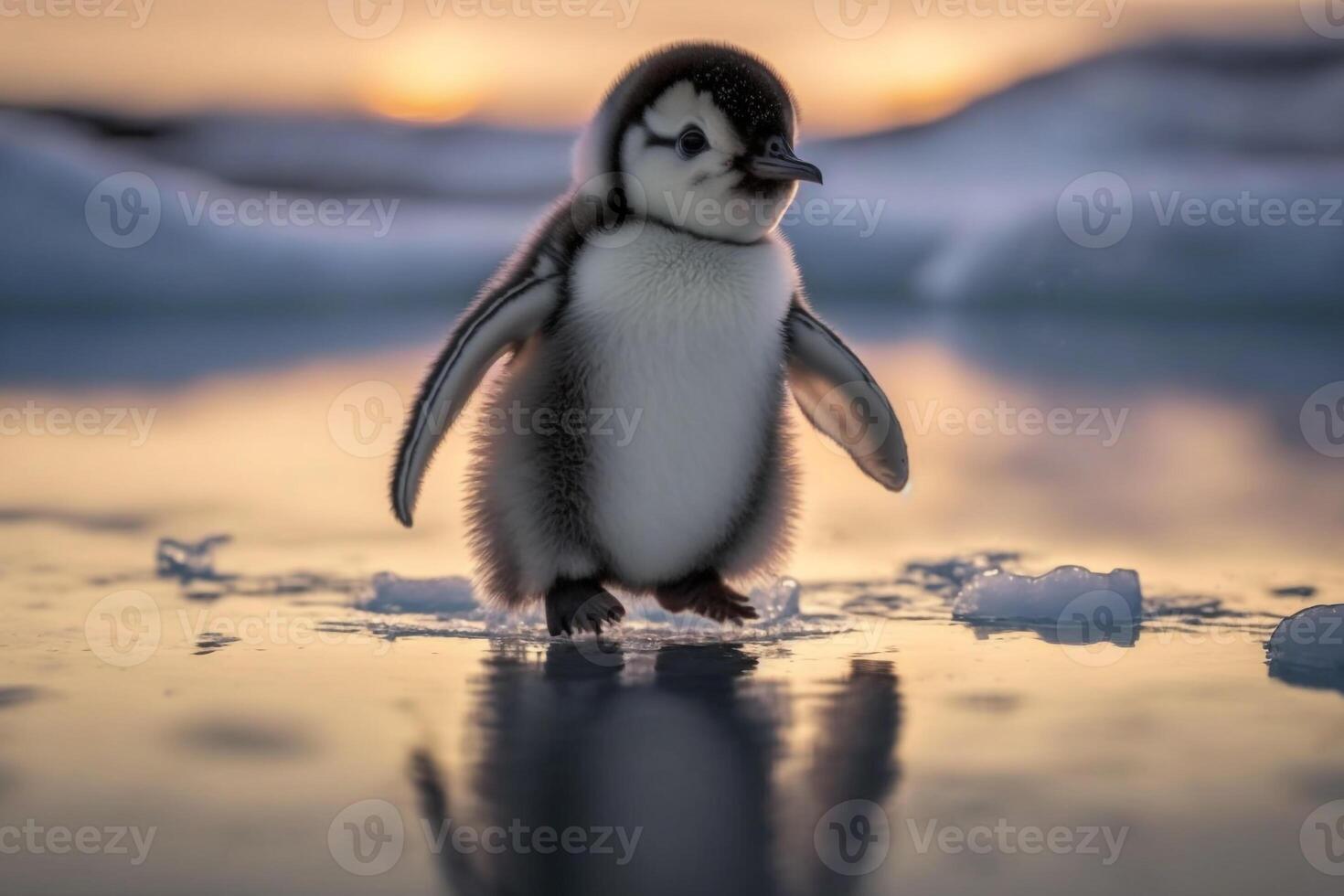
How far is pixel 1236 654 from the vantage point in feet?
7.67

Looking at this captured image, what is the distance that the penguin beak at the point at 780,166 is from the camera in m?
2.45

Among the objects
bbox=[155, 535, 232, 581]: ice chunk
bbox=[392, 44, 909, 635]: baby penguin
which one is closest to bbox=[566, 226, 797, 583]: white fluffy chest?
bbox=[392, 44, 909, 635]: baby penguin

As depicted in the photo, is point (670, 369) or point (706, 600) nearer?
point (670, 369)

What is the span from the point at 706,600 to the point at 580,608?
0.25 m

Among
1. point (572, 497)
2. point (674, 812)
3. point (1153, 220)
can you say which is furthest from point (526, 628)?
point (1153, 220)

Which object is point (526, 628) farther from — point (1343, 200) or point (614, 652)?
point (1343, 200)

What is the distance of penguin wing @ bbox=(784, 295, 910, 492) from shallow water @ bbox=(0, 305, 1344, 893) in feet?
0.78

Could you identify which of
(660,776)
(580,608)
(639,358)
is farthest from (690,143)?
(660,776)

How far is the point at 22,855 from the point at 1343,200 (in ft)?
51.3

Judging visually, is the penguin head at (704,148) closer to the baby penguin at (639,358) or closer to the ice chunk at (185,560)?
the baby penguin at (639,358)

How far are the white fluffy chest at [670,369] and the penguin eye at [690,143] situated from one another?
0.13 m

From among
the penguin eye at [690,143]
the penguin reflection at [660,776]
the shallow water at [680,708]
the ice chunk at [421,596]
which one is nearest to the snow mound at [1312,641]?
the shallow water at [680,708]

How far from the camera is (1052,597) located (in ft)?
8.72

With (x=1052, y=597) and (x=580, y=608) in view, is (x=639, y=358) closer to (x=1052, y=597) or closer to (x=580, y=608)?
(x=580, y=608)
